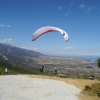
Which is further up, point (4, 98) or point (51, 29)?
point (51, 29)

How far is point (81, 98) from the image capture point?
20.6 meters

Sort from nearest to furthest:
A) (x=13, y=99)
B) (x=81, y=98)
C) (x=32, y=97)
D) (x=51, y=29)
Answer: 1. (x=13, y=99)
2. (x=32, y=97)
3. (x=81, y=98)
4. (x=51, y=29)

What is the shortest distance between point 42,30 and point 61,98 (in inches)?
401

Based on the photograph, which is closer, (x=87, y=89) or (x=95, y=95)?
(x=95, y=95)

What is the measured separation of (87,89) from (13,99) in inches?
414

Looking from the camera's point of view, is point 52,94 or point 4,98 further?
point 52,94

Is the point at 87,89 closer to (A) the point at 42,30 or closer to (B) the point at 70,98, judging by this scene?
(B) the point at 70,98

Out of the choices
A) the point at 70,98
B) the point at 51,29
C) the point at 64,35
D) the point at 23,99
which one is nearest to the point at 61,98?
the point at 70,98

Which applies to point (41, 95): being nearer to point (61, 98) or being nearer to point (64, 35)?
point (61, 98)

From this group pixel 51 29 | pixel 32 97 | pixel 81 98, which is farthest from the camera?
pixel 51 29

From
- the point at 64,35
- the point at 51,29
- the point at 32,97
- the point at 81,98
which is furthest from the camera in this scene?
the point at 51,29

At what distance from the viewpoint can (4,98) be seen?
1816cm

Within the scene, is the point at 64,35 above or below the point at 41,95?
above

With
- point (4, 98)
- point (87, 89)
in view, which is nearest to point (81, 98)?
point (87, 89)
